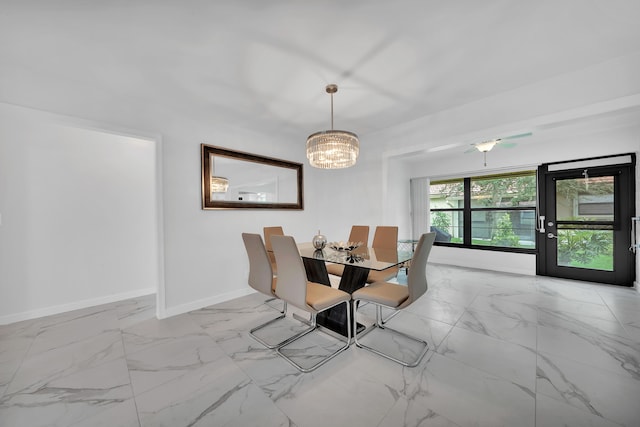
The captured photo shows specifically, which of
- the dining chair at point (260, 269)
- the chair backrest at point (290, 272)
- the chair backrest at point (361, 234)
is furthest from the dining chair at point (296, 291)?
the chair backrest at point (361, 234)

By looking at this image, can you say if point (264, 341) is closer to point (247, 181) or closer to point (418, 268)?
point (418, 268)

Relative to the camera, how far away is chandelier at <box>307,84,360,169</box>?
2.46 meters

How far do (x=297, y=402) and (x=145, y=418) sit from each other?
2.84 feet

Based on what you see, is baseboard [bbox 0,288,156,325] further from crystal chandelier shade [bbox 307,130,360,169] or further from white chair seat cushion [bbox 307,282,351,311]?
crystal chandelier shade [bbox 307,130,360,169]

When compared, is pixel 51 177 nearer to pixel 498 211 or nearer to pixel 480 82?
pixel 480 82

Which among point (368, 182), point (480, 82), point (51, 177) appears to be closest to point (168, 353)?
point (51, 177)

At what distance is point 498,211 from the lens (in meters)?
4.72

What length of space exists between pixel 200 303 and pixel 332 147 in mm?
2530

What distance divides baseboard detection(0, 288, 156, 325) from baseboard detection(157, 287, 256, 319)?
104 centimetres

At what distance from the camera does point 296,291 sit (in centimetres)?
190

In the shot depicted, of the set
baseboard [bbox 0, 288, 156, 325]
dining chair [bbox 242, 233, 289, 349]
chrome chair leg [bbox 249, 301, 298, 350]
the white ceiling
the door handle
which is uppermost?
the white ceiling

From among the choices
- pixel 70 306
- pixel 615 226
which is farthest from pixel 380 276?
pixel 615 226

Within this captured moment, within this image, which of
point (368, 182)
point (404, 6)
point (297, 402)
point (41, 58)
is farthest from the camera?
point (368, 182)

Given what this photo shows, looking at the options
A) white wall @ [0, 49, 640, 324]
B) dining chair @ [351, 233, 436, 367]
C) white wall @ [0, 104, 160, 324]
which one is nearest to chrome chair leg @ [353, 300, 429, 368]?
dining chair @ [351, 233, 436, 367]
